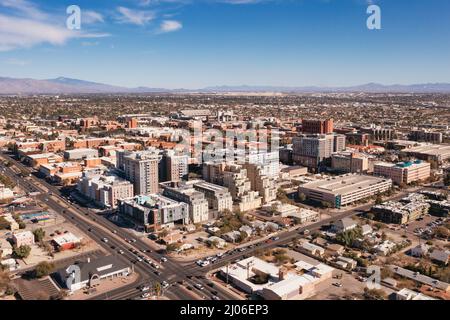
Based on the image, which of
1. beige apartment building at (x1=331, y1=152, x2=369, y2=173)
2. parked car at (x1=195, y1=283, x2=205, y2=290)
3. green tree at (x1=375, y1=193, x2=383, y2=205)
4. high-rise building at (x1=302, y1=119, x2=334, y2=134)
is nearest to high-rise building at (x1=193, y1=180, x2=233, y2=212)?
parked car at (x1=195, y1=283, x2=205, y2=290)

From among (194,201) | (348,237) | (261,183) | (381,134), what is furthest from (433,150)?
(194,201)

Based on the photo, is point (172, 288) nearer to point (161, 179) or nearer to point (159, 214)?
point (159, 214)

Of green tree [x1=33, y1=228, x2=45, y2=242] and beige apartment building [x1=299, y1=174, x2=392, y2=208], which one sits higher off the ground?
beige apartment building [x1=299, y1=174, x2=392, y2=208]

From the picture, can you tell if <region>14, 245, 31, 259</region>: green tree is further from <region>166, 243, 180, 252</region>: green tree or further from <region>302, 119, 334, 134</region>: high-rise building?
<region>302, 119, 334, 134</region>: high-rise building

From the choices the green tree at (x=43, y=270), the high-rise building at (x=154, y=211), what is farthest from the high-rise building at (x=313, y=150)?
the green tree at (x=43, y=270)
